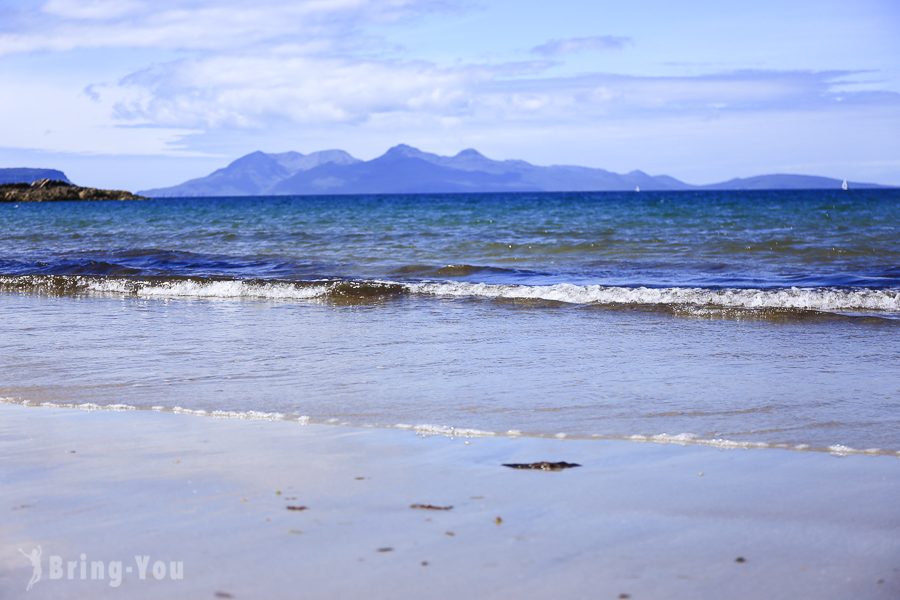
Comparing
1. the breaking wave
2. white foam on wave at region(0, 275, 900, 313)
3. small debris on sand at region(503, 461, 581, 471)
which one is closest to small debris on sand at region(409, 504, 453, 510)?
small debris on sand at region(503, 461, 581, 471)

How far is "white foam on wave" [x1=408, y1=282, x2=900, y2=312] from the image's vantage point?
1220 cm

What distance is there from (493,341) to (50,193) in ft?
354

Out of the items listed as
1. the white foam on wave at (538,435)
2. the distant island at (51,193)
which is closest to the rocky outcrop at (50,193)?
the distant island at (51,193)

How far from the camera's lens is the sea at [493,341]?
6.12 m

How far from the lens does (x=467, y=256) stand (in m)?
21.5

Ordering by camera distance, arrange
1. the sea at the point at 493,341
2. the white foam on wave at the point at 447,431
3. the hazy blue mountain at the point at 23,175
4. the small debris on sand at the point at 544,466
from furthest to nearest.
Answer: the hazy blue mountain at the point at 23,175
the sea at the point at 493,341
the white foam on wave at the point at 447,431
the small debris on sand at the point at 544,466

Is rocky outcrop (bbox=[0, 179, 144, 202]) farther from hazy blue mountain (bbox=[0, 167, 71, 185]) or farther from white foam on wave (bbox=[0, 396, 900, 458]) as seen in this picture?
white foam on wave (bbox=[0, 396, 900, 458])

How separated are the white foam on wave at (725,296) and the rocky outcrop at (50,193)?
326 ft

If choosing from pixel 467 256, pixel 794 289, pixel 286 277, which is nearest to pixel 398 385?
pixel 794 289

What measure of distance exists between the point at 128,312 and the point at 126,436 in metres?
7.38

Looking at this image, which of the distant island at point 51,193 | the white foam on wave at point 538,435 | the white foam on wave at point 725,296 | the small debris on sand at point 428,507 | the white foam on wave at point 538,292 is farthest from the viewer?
the distant island at point 51,193

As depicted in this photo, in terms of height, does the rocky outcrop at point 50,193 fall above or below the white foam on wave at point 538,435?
above

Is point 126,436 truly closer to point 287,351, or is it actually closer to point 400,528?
point 400,528

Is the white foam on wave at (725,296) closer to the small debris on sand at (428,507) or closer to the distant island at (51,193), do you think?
the small debris on sand at (428,507)
